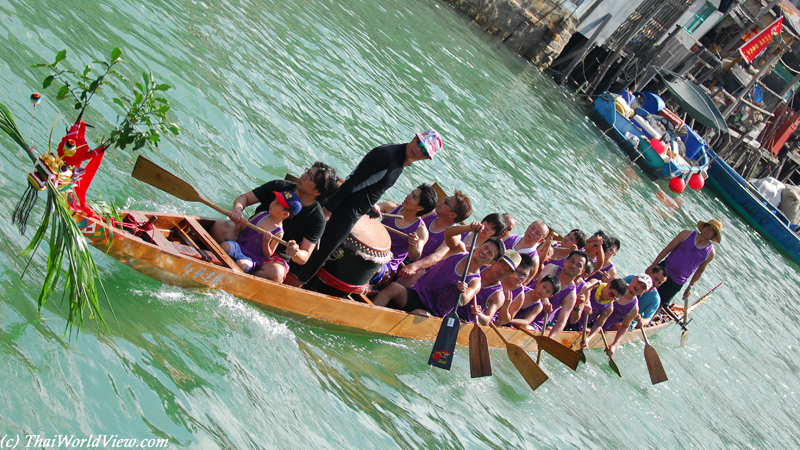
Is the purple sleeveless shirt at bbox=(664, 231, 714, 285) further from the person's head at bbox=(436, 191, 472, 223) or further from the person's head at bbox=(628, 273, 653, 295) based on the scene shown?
the person's head at bbox=(436, 191, 472, 223)

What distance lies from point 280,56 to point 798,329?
14294 mm

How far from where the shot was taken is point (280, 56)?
12.5 metres

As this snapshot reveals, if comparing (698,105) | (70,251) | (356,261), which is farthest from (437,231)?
(698,105)

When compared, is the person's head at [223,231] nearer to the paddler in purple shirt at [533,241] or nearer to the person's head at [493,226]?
the person's head at [493,226]

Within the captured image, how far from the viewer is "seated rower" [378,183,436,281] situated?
6738 mm

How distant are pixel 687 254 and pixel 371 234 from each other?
677cm

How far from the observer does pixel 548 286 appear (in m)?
7.93

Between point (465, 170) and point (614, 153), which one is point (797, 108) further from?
point (465, 170)

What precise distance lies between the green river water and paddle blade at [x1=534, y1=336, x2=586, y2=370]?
0.73 m

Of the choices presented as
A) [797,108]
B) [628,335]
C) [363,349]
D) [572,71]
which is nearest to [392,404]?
[363,349]

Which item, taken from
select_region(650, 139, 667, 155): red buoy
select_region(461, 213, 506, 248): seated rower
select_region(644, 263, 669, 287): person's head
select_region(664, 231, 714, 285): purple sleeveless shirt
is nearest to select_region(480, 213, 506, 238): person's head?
select_region(461, 213, 506, 248): seated rower

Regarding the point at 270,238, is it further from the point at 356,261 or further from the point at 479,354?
the point at 479,354

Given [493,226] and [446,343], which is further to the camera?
[493,226]

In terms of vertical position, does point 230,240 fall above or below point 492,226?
below
